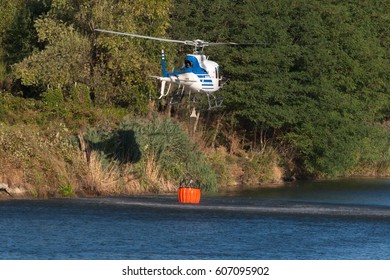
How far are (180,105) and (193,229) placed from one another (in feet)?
A: 87.5

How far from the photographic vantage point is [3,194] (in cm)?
4934

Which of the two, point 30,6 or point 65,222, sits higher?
point 30,6

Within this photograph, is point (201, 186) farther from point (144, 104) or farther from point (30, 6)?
point (30, 6)

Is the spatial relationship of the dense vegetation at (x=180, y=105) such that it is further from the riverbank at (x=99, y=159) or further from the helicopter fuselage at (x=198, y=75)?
the helicopter fuselage at (x=198, y=75)

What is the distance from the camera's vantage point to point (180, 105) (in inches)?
2665

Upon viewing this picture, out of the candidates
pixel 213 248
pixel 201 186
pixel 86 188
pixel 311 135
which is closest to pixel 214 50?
pixel 311 135

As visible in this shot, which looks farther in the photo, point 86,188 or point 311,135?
point 311,135

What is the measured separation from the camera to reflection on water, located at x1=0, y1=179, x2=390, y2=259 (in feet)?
117

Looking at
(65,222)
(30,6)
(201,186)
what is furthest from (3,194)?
(30,6)

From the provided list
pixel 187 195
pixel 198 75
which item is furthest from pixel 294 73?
pixel 198 75

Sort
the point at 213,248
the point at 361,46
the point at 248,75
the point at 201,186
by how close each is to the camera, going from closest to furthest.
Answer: the point at 213,248 → the point at 201,186 → the point at 248,75 → the point at 361,46

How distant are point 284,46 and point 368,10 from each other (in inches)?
825

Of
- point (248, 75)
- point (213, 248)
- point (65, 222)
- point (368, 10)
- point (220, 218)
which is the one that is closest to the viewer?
point (213, 248)

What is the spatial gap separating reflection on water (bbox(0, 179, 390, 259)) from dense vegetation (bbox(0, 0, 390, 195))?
103 inches
